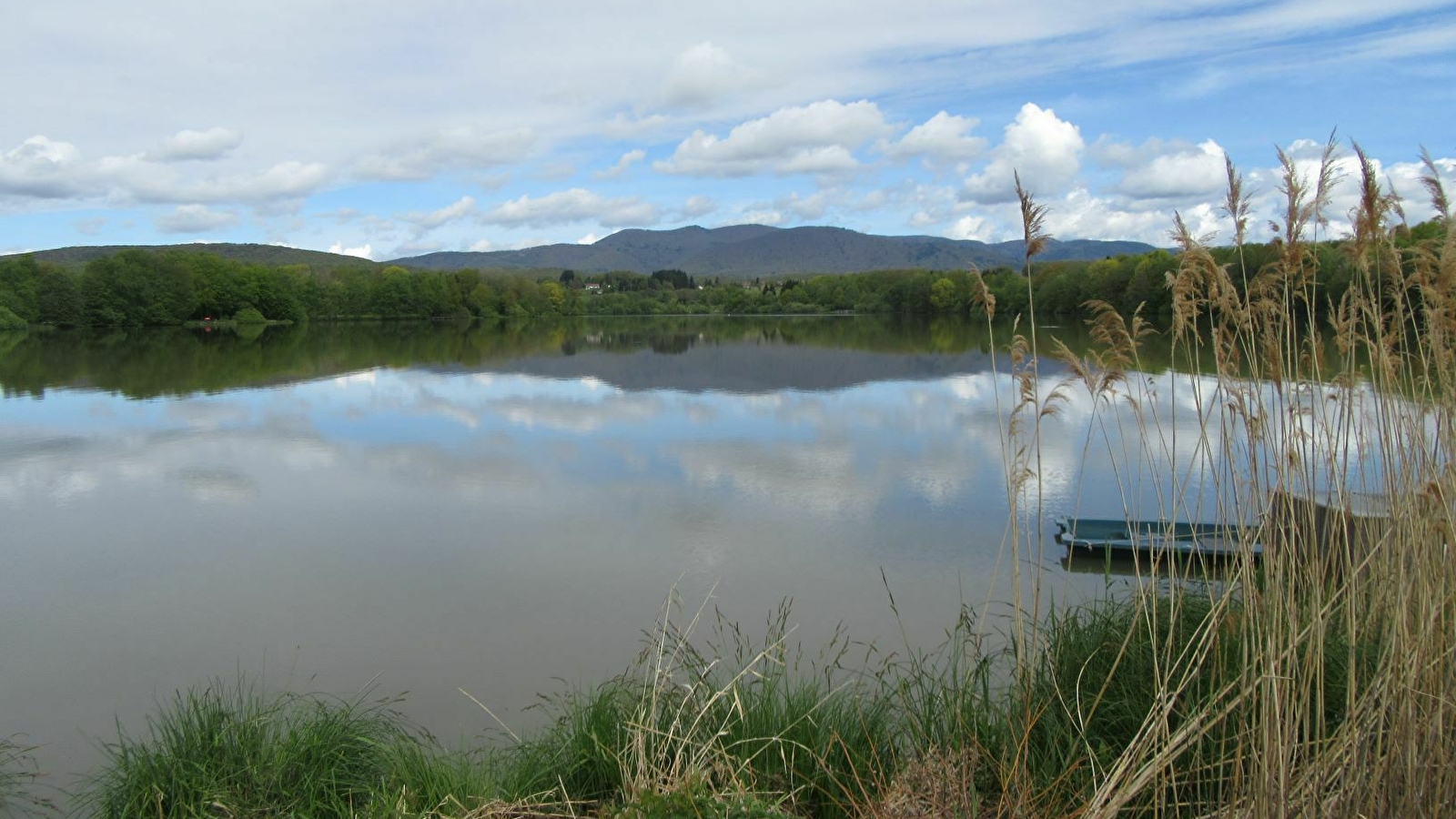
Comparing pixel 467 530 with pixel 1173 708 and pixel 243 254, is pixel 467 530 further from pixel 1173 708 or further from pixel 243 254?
pixel 243 254

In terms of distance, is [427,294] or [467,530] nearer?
[467,530]

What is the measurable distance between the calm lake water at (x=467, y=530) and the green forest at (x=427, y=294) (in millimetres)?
23897

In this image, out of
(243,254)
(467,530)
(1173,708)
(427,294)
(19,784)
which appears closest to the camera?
(1173,708)

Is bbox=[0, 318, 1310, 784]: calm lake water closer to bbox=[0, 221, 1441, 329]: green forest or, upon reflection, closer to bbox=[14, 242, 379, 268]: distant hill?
bbox=[0, 221, 1441, 329]: green forest

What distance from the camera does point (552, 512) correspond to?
1010cm

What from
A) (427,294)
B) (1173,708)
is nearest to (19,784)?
(1173,708)

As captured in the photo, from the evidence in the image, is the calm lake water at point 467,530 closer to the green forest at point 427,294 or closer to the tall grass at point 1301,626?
the tall grass at point 1301,626

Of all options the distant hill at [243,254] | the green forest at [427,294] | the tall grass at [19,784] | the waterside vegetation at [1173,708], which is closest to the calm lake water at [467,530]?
the tall grass at [19,784]

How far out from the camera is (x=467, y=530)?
9453 millimetres

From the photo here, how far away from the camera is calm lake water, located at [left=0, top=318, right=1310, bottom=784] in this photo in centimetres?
611

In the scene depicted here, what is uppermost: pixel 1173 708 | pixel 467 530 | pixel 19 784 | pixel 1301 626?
pixel 1301 626

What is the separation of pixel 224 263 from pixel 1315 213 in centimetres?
6944

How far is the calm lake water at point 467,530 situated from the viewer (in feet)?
20.0

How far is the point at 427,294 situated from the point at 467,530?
66.2 meters
